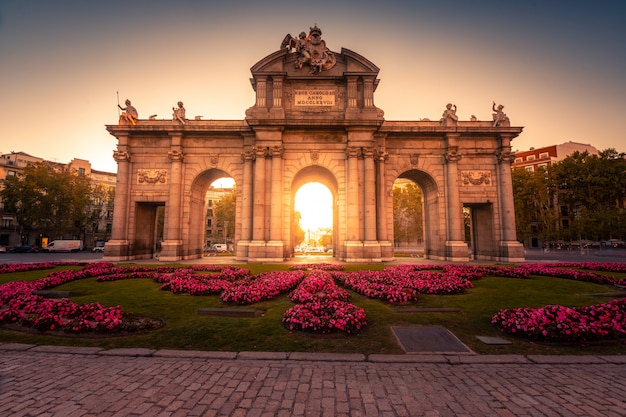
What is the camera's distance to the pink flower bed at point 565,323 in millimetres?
6422

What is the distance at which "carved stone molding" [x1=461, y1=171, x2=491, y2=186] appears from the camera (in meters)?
26.6

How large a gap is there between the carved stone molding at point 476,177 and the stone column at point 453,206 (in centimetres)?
84

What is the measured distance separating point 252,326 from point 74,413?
407 cm

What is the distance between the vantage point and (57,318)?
725 centimetres

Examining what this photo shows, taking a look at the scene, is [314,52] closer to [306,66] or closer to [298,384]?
[306,66]

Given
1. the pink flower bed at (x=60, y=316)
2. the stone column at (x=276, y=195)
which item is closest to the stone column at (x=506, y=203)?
the stone column at (x=276, y=195)

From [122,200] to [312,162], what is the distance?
1754 cm

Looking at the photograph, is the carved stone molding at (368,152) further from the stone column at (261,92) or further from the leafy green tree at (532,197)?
the leafy green tree at (532,197)

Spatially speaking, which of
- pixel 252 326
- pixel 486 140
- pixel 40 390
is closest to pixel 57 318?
pixel 40 390

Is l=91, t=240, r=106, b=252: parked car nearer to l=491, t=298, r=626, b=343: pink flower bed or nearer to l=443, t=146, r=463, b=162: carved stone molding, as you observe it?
l=443, t=146, r=463, b=162: carved stone molding

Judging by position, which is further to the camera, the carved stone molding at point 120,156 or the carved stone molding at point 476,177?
the carved stone molding at point 476,177

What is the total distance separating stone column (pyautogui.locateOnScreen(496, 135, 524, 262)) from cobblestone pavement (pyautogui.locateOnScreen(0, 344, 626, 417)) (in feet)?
74.4

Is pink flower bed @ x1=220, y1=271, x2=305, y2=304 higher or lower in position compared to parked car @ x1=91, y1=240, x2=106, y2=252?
higher

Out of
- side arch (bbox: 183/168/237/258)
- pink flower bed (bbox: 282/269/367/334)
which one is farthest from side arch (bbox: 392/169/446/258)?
pink flower bed (bbox: 282/269/367/334)
